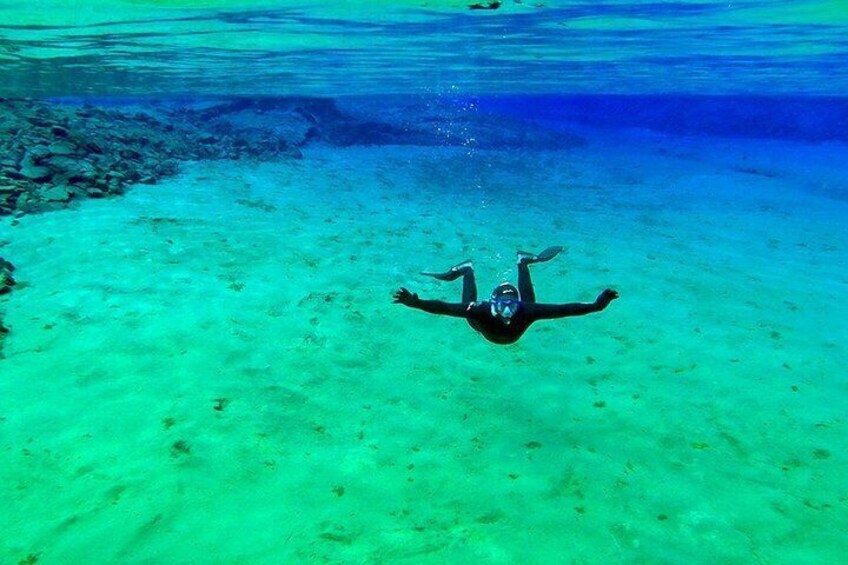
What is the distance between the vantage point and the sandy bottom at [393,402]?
187 inches

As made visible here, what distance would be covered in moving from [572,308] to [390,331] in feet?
13.8

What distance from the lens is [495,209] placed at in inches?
731

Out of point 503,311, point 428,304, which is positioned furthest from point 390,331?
point 503,311

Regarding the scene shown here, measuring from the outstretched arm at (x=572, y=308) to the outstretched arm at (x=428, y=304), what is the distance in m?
0.79

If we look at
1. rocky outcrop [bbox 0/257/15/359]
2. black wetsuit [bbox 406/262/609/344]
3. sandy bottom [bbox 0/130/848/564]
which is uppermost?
black wetsuit [bbox 406/262/609/344]

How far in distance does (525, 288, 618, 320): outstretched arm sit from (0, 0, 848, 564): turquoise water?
165cm

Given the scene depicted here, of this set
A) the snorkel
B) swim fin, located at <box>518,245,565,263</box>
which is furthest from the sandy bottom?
the snorkel

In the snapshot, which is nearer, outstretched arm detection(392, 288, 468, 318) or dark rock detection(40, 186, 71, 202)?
outstretched arm detection(392, 288, 468, 318)

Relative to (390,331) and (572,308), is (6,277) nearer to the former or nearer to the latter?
(390,331)

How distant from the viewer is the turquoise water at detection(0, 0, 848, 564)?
492 centimetres

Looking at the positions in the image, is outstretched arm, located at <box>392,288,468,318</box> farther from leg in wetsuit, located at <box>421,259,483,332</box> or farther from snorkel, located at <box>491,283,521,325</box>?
leg in wetsuit, located at <box>421,259,483,332</box>

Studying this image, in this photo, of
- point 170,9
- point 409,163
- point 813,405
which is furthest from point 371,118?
point 813,405

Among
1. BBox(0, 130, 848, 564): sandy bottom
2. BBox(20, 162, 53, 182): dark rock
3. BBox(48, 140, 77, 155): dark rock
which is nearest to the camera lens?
BBox(0, 130, 848, 564): sandy bottom

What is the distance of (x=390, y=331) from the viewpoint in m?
9.02
